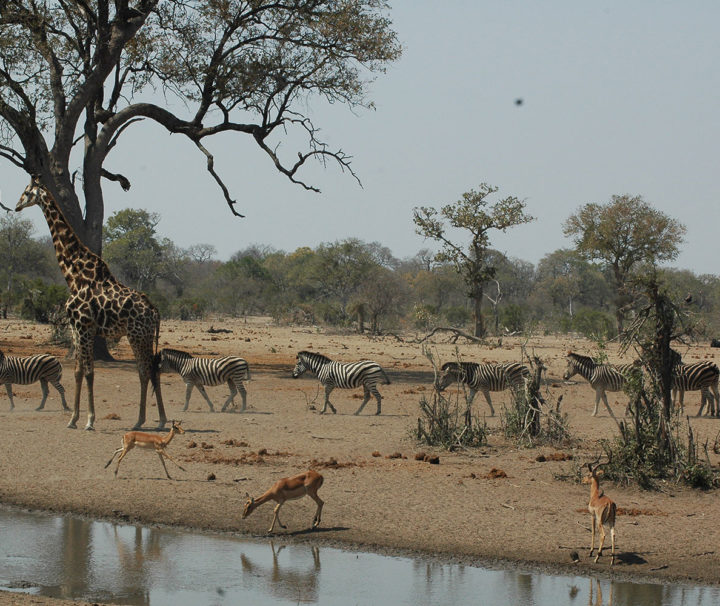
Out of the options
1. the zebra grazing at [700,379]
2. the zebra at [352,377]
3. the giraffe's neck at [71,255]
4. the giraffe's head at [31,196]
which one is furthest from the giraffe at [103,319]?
the zebra grazing at [700,379]

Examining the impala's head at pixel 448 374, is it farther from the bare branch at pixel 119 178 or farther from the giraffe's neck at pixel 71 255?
the bare branch at pixel 119 178

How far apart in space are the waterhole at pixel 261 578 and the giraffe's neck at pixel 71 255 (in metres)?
6.03

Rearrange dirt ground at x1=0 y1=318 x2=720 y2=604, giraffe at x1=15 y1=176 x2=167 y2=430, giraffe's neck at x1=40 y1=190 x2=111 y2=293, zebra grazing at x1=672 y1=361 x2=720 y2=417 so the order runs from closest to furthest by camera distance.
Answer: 1. dirt ground at x1=0 y1=318 x2=720 y2=604
2. giraffe at x1=15 y1=176 x2=167 y2=430
3. giraffe's neck at x1=40 y1=190 x2=111 y2=293
4. zebra grazing at x1=672 y1=361 x2=720 y2=417

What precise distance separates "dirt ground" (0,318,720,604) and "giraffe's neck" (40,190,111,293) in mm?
2088

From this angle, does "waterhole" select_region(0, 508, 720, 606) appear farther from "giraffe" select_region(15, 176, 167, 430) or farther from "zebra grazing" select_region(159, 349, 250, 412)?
"zebra grazing" select_region(159, 349, 250, 412)

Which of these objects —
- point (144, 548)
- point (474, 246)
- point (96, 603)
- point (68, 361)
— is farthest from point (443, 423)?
point (474, 246)

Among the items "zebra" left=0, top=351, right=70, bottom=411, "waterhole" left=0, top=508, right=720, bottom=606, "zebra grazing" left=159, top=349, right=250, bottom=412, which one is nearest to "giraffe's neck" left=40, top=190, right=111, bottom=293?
"zebra" left=0, top=351, right=70, bottom=411

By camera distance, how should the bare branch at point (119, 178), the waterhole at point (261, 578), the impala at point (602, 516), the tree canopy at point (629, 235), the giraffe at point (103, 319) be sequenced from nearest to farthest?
the waterhole at point (261, 578) < the impala at point (602, 516) < the giraffe at point (103, 319) < the bare branch at point (119, 178) < the tree canopy at point (629, 235)

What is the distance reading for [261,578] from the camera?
26.5ft

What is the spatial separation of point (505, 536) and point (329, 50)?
61.4 feet

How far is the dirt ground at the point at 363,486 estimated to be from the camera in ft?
29.2

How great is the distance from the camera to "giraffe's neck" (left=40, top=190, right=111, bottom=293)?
48.3ft

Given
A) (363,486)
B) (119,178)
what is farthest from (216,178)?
(363,486)

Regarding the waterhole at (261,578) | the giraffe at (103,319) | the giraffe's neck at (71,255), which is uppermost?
the giraffe's neck at (71,255)
